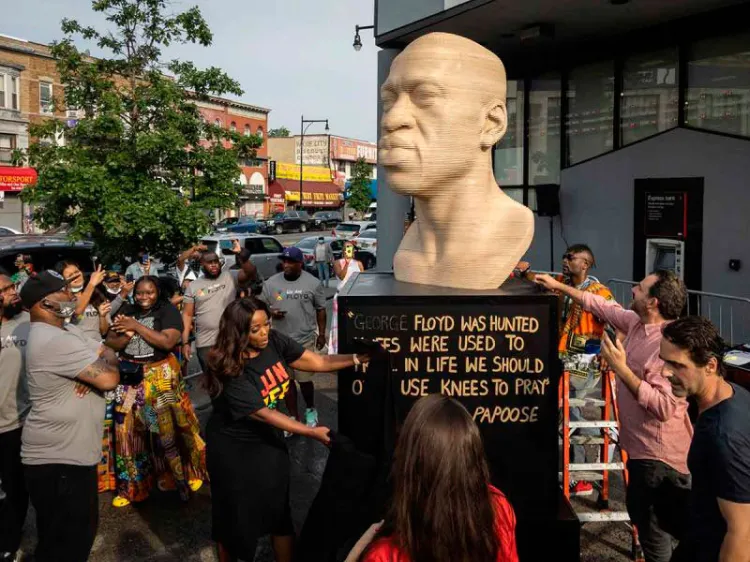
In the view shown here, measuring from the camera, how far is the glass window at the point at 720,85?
33.1 ft

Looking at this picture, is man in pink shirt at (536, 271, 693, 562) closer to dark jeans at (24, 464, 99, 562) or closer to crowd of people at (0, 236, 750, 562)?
crowd of people at (0, 236, 750, 562)

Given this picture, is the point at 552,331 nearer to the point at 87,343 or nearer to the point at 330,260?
the point at 87,343

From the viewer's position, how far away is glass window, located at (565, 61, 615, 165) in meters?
12.2

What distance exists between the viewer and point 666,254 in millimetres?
11219

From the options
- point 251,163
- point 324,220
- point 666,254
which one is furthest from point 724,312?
point 251,163

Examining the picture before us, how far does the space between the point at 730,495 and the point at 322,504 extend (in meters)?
1.67

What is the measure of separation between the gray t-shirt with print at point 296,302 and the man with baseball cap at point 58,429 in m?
3.11

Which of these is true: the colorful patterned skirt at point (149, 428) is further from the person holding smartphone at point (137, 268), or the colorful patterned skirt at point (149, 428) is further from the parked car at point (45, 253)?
the parked car at point (45, 253)

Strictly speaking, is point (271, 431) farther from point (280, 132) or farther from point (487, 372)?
point (280, 132)

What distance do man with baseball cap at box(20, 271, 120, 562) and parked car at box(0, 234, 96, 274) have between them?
8872 mm

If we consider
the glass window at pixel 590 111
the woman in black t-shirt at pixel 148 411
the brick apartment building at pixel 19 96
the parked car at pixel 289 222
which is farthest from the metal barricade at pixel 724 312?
the parked car at pixel 289 222

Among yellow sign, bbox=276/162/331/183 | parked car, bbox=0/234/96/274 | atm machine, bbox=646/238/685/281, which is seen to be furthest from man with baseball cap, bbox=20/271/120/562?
yellow sign, bbox=276/162/331/183

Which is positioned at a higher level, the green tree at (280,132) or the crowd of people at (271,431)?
the green tree at (280,132)

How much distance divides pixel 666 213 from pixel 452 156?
8.05 m
